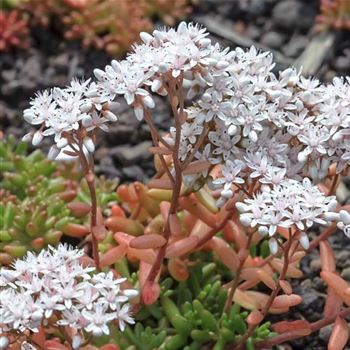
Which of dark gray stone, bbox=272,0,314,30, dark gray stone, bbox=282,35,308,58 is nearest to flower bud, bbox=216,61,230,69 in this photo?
dark gray stone, bbox=282,35,308,58

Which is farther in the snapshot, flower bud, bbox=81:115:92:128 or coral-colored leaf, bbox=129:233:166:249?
coral-colored leaf, bbox=129:233:166:249

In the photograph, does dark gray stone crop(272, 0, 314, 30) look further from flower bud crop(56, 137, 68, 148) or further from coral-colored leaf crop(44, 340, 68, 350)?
coral-colored leaf crop(44, 340, 68, 350)

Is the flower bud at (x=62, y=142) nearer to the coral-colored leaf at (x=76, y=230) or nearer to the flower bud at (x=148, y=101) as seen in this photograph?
the flower bud at (x=148, y=101)

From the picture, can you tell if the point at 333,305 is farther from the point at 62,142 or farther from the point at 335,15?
the point at 335,15

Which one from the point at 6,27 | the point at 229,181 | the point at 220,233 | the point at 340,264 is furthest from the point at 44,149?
the point at 229,181

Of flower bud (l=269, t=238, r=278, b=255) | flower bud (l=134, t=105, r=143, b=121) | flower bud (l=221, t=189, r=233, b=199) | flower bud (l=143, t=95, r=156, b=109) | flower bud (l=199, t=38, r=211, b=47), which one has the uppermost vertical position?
flower bud (l=199, t=38, r=211, b=47)

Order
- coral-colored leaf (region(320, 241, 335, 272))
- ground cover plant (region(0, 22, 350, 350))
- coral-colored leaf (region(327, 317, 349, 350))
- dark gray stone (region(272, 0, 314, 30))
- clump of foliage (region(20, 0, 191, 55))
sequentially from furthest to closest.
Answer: dark gray stone (region(272, 0, 314, 30)), clump of foliage (region(20, 0, 191, 55)), coral-colored leaf (region(320, 241, 335, 272)), coral-colored leaf (region(327, 317, 349, 350)), ground cover plant (region(0, 22, 350, 350))

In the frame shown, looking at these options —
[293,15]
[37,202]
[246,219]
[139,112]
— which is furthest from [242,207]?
[293,15]

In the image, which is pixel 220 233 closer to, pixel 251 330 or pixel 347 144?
pixel 251 330
